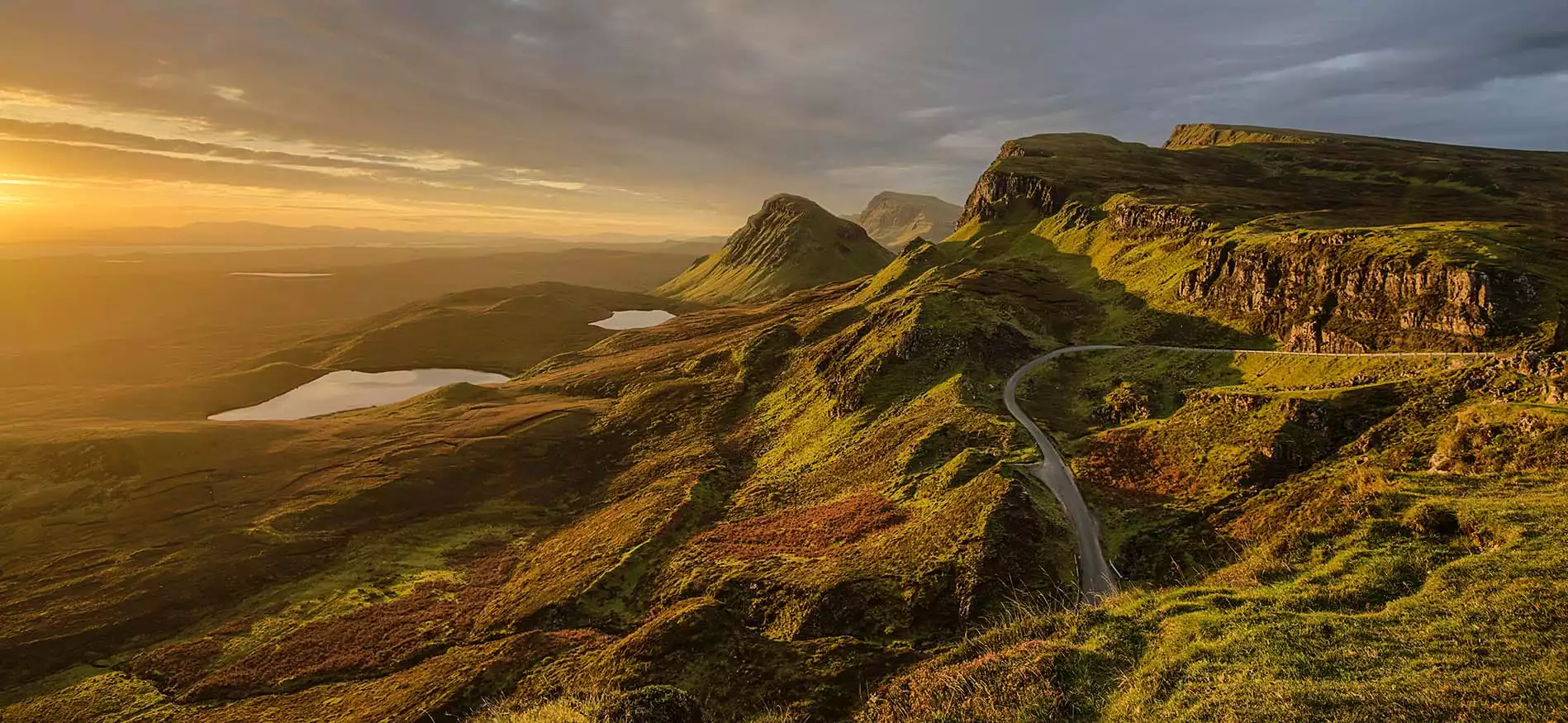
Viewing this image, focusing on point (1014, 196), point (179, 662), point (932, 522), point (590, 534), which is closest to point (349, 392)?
point (179, 662)

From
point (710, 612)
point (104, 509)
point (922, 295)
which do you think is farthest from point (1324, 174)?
point (104, 509)

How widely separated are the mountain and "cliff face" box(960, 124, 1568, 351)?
0.64m

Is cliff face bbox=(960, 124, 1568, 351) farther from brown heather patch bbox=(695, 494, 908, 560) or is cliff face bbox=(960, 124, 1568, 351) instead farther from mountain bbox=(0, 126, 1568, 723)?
brown heather patch bbox=(695, 494, 908, 560)

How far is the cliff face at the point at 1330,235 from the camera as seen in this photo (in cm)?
6456

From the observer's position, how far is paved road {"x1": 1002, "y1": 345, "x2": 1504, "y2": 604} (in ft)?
141

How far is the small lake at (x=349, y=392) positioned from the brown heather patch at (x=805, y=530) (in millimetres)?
140794

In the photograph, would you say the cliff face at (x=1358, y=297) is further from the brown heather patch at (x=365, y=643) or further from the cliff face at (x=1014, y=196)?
the brown heather patch at (x=365, y=643)

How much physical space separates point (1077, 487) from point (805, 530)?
88.1 feet

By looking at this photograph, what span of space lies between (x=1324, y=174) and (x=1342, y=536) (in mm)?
185458

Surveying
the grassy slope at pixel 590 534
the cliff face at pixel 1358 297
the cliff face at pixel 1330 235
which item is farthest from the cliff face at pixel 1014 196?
the cliff face at pixel 1358 297

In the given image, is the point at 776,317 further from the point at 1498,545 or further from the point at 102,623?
the point at 1498,545

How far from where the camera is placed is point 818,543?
56.6m

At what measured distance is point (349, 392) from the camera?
176000mm

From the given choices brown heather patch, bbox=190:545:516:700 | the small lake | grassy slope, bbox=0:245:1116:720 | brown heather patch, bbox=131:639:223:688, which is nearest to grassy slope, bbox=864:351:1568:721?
grassy slope, bbox=0:245:1116:720
